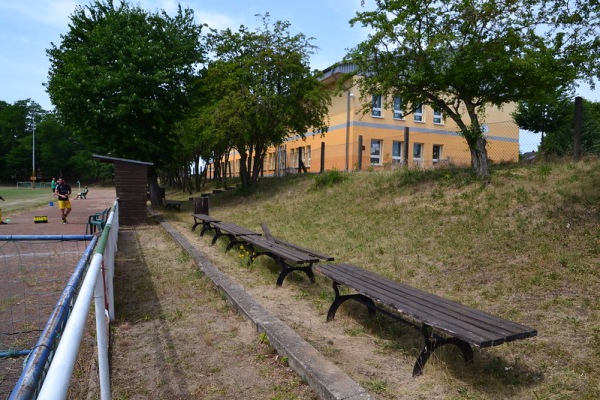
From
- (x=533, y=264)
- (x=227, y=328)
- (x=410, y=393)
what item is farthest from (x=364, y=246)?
(x=410, y=393)

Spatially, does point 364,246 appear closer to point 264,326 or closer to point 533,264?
point 533,264

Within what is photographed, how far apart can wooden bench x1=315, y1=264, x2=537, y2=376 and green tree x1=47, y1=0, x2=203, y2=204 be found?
15.9 metres

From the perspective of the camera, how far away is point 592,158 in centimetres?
971

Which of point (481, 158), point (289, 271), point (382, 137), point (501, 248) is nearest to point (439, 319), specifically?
point (289, 271)

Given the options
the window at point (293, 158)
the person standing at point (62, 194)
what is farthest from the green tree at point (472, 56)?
the window at point (293, 158)

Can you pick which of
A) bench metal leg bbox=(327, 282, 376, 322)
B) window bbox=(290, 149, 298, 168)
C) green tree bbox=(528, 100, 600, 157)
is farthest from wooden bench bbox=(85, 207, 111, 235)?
window bbox=(290, 149, 298, 168)

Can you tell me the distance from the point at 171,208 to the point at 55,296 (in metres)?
15.8

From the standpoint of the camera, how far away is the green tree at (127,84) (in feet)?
58.1

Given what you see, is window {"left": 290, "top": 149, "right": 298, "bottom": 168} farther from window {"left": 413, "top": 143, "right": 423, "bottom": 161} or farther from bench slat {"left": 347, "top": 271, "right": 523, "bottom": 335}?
bench slat {"left": 347, "top": 271, "right": 523, "bottom": 335}

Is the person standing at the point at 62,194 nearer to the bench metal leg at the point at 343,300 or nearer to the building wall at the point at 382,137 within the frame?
the building wall at the point at 382,137

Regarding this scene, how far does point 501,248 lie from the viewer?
6727 mm

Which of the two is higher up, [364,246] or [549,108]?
[549,108]

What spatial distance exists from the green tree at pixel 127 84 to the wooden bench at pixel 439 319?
15.9 m

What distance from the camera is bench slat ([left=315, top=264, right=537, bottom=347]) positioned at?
121 inches
